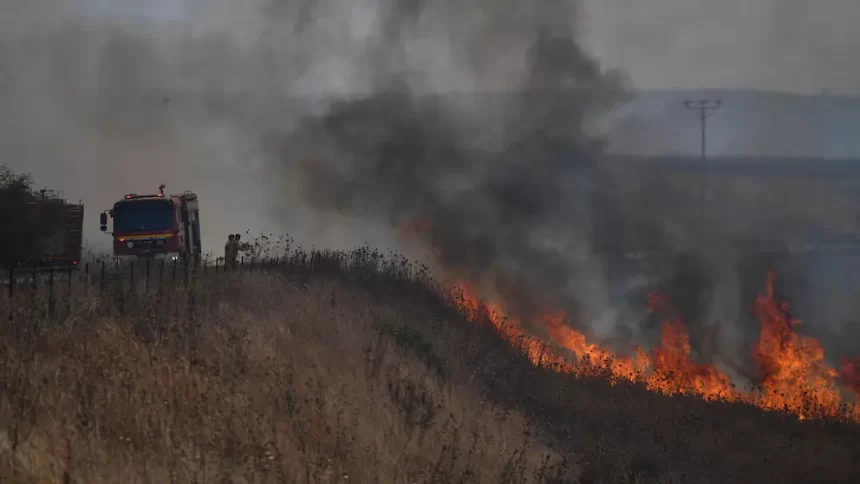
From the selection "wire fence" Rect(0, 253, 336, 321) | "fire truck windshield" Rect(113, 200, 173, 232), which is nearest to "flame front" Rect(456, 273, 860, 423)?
"wire fence" Rect(0, 253, 336, 321)

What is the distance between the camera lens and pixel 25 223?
2481 centimetres

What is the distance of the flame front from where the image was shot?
65.4 ft

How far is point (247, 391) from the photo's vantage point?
9.07 m

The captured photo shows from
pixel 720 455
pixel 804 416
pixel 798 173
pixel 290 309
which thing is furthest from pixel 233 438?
pixel 798 173

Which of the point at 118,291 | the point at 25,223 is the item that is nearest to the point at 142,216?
the point at 25,223

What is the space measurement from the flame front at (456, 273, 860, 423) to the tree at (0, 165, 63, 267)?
12.0m

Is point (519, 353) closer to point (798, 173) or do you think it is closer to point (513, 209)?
point (513, 209)

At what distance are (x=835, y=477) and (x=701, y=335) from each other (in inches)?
531

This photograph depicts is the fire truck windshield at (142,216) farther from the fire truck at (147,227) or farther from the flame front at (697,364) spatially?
the flame front at (697,364)

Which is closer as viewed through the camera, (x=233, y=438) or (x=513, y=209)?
(x=233, y=438)

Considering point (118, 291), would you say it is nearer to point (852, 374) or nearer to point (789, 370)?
point (789, 370)

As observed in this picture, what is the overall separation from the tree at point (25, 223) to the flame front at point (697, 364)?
39.3 feet

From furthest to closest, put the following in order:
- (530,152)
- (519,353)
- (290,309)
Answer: (530,152), (519,353), (290,309)

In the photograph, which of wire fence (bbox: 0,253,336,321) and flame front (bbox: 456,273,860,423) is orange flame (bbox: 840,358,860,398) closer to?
flame front (bbox: 456,273,860,423)
